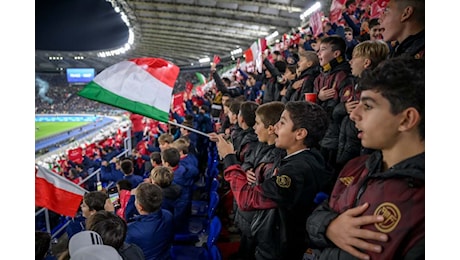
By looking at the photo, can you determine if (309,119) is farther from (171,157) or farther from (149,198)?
(171,157)

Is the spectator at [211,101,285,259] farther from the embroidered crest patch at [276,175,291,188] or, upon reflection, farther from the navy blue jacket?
the navy blue jacket

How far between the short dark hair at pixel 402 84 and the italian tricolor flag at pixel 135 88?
7.52ft

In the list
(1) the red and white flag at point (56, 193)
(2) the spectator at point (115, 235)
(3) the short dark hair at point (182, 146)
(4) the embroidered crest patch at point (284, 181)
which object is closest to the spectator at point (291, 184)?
(4) the embroidered crest patch at point (284, 181)

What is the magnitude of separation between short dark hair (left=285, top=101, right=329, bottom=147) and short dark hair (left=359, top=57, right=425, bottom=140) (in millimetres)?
812

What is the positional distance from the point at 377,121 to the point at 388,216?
1.11 ft

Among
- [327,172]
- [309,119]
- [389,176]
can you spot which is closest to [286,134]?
[309,119]

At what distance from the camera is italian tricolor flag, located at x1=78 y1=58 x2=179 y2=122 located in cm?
329

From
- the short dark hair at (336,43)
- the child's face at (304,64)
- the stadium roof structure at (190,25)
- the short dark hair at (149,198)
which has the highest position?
the stadium roof structure at (190,25)

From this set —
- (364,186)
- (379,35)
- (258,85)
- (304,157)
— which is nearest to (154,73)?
(304,157)

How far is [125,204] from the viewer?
13.1ft

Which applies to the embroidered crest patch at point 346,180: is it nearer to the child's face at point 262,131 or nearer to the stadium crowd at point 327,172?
the stadium crowd at point 327,172

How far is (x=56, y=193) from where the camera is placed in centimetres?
361

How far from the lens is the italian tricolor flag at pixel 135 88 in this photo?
10.8 ft

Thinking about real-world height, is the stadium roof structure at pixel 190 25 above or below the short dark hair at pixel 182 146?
above
